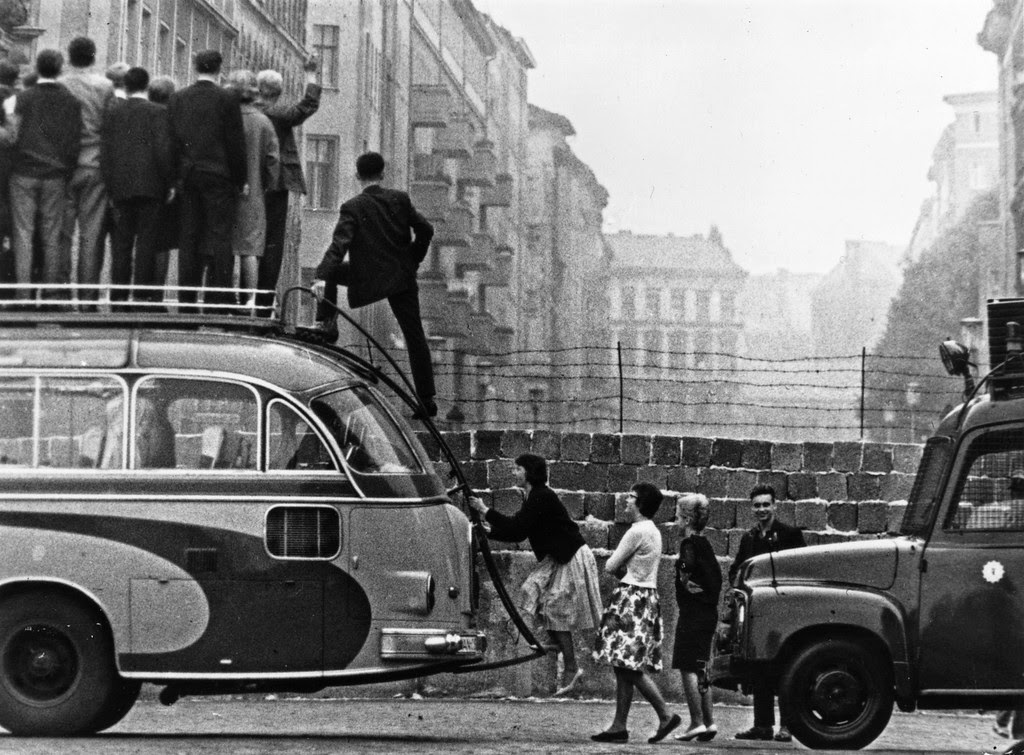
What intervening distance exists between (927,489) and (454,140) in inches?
1514

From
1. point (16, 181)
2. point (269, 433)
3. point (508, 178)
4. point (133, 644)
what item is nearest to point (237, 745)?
point (133, 644)

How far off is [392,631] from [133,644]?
1.61 meters

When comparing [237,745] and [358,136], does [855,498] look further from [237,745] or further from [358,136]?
[358,136]

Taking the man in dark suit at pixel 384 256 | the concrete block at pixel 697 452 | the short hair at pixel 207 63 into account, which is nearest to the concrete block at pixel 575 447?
the concrete block at pixel 697 452

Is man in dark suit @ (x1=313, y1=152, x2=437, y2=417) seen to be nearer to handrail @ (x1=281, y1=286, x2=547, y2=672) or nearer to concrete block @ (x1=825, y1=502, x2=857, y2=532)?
handrail @ (x1=281, y1=286, x2=547, y2=672)

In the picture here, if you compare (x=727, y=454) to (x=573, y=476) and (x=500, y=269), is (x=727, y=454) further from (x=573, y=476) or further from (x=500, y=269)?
(x=500, y=269)

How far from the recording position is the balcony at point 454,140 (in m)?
50.2

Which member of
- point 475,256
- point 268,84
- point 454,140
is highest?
point 454,140

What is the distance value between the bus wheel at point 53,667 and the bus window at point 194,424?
1.06m

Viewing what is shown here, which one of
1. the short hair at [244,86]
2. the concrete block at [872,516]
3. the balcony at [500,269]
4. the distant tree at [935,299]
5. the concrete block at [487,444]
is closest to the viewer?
the short hair at [244,86]

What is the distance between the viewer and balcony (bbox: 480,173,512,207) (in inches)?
2240

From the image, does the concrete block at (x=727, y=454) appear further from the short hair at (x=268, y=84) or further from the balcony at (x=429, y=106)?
the balcony at (x=429, y=106)

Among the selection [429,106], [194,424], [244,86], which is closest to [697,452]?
[244,86]

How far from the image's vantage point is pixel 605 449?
19.4 m
